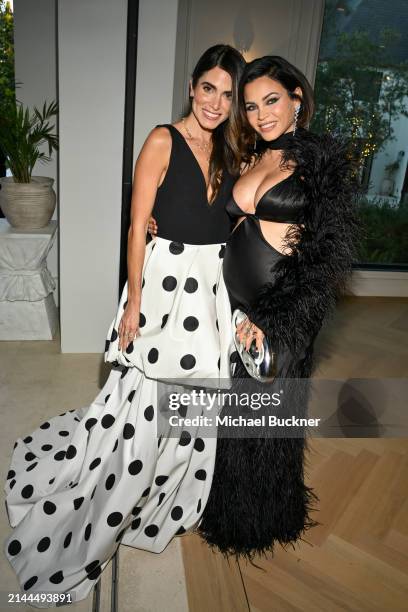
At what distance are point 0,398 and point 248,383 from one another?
5.79ft

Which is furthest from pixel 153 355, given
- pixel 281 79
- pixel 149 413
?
pixel 281 79

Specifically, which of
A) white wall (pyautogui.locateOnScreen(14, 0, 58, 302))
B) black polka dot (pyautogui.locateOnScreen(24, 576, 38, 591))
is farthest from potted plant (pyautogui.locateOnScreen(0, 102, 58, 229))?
black polka dot (pyautogui.locateOnScreen(24, 576, 38, 591))

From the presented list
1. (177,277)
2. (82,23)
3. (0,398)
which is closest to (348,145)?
(177,277)

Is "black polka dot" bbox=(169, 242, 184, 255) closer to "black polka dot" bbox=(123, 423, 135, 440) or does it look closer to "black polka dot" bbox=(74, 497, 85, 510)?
"black polka dot" bbox=(123, 423, 135, 440)

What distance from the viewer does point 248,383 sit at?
6.43ft

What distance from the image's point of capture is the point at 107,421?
207 centimetres

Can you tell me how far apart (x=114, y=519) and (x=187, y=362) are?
0.64m

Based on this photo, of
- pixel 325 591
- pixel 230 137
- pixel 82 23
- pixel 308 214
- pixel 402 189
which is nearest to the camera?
pixel 308 214

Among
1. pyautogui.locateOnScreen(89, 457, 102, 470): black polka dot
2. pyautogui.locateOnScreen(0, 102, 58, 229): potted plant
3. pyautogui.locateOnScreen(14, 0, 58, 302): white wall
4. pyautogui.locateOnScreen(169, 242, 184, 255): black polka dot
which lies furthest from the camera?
pyautogui.locateOnScreen(14, 0, 58, 302): white wall

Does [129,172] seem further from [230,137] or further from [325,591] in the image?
[325,591]

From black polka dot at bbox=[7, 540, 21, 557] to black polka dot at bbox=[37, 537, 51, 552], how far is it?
0.08 meters

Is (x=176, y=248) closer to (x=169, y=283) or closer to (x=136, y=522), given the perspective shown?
(x=169, y=283)

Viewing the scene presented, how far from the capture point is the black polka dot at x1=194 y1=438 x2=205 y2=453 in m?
2.10

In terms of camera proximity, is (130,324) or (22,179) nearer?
(130,324)
